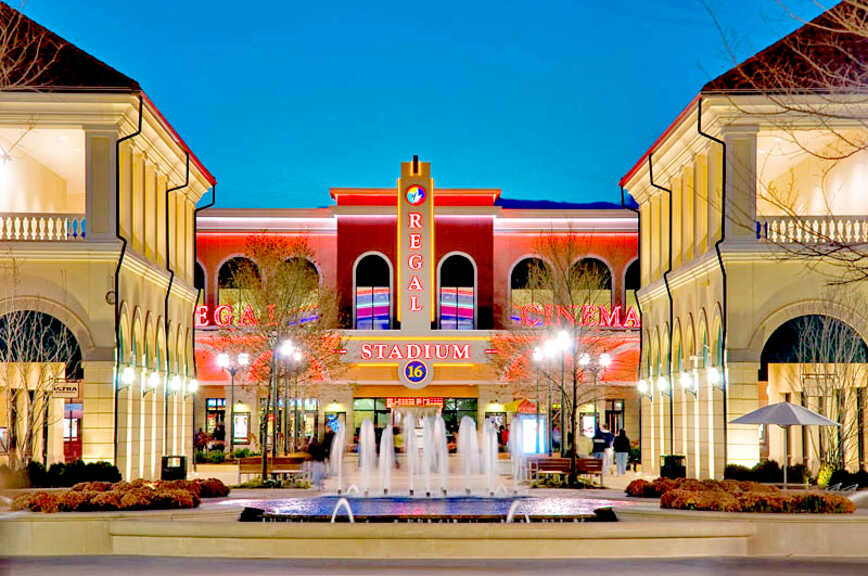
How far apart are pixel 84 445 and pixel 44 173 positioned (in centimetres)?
1075

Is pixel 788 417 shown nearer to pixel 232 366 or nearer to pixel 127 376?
pixel 127 376

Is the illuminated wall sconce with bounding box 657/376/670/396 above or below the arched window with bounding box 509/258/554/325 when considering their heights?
below

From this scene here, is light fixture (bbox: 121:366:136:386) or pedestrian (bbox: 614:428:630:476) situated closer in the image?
light fixture (bbox: 121:366:136:386)

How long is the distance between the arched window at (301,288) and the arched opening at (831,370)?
17483mm

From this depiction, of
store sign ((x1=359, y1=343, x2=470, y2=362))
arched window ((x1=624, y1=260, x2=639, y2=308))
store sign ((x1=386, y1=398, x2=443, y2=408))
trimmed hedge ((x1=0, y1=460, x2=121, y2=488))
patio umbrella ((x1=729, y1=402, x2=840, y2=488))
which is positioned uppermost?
arched window ((x1=624, y1=260, x2=639, y2=308))

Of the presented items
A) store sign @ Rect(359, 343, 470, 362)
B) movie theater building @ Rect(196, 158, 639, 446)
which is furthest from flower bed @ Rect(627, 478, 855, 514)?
movie theater building @ Rect(196, 158, 639, 446)

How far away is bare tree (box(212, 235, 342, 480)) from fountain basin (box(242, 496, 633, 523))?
12422 millimetres

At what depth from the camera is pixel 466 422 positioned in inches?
1638

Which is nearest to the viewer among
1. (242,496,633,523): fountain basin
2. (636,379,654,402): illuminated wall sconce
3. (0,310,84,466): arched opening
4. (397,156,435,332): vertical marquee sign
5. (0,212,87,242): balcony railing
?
(242,496,633,523): fountain basin

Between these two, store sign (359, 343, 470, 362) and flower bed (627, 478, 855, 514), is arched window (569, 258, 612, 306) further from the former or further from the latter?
flower bed (627, 478, 855, 514)

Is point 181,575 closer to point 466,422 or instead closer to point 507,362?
point 466,422

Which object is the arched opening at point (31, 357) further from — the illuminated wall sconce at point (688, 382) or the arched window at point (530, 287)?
the arched window at point (530, 287)

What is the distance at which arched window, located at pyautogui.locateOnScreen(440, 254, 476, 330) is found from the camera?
60.6 meters

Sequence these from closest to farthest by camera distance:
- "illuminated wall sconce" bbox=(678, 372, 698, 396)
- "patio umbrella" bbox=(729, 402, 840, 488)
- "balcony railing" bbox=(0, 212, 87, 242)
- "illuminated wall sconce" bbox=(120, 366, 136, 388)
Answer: "patio umbrella" bbox=(729, 402, 840, 488) < "balcony railing" bbox=(0, 212, 87, 242) < "illuminated wall sconce" bbox=(120, 366, 136, 388) < "illuminated wall sconce" bbox=(678, 372, 698, 396)
